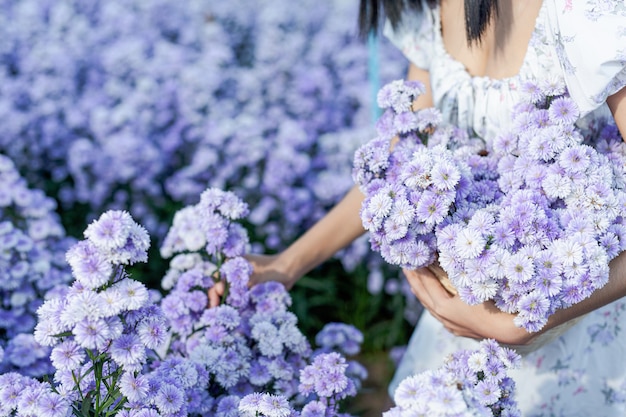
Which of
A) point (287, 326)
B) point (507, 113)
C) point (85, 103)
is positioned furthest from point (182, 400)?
point (85, 103)

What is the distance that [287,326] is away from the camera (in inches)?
60.2

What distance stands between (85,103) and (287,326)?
2.07 m

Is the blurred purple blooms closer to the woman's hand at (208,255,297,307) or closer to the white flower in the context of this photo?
the woman's hand at (208,255,297,307)

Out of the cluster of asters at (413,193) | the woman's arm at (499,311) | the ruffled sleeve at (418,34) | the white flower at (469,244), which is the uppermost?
the ruffled sleeve at (418,34)

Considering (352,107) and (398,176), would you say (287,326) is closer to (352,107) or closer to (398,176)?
(398,176)

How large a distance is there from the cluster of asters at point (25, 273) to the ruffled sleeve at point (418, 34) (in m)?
0.94

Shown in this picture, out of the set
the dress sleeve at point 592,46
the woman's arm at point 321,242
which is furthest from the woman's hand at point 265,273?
the dress sleeve at point 592,46

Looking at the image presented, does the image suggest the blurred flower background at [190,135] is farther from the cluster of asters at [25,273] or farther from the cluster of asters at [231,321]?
the cluster of asters at [231,321]

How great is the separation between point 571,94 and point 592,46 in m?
0.11

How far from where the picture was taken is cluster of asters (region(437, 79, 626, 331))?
1.16 meters

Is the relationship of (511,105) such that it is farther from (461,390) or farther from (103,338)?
(103,338)

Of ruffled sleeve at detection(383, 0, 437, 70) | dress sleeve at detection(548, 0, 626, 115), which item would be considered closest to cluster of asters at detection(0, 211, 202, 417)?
dress sleeve at detection(548, 0, 626, 115)

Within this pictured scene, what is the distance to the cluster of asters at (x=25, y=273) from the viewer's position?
1530 millimetres

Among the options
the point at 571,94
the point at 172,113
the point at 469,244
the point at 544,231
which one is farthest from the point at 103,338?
the point at 172,113
